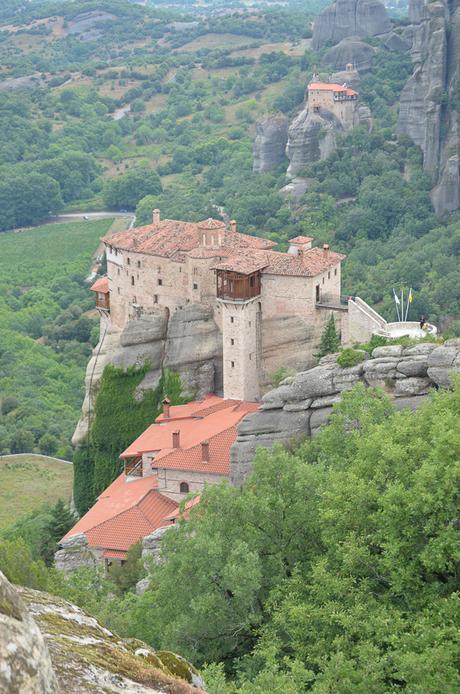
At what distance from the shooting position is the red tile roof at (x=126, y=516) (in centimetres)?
4873

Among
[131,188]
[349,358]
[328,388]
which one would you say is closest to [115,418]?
[328,388]

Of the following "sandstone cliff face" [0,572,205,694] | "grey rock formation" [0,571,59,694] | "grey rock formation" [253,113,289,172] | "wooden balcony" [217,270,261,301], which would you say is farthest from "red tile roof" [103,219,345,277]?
"grey rock formation" [253,113,289,172]

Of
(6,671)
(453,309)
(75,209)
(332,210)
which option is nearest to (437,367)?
(6,671)

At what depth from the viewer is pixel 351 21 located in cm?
14950

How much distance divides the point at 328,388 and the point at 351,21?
368ft

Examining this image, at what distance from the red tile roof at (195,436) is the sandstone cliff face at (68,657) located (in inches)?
1323

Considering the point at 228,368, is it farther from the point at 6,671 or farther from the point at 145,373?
the point at 6,671

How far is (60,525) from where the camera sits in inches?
2143

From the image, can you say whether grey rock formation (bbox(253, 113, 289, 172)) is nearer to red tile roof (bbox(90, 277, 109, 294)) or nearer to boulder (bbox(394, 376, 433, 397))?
red tile roof (bbox(90, 277, 109, 294))

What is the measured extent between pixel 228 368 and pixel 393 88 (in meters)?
79.5

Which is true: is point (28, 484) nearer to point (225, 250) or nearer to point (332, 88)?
point (225, 250)

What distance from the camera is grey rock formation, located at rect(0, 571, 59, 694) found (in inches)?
416

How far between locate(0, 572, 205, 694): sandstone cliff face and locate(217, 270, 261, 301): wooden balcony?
37509 mm

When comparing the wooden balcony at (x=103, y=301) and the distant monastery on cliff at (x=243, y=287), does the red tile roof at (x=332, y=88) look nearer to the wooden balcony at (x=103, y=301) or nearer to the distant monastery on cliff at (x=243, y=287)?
the wooden balcony at (x=103, y=301)
